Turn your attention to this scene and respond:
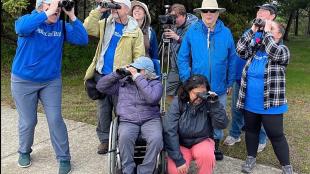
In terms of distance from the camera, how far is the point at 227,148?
4.95 m

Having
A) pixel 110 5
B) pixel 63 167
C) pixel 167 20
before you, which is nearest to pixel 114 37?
pixel 110 5

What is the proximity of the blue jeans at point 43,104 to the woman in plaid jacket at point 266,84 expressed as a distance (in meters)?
1.76

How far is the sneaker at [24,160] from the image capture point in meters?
4.27

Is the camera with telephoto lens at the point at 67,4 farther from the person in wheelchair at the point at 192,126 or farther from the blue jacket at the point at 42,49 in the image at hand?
the person in wheelchair at the point at 192,126

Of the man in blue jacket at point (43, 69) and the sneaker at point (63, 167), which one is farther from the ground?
the man in blue jacket at point (43, 69)

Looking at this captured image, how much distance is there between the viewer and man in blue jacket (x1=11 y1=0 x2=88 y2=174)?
3729 millimetres

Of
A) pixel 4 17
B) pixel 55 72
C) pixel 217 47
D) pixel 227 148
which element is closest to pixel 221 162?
pixel 227 148

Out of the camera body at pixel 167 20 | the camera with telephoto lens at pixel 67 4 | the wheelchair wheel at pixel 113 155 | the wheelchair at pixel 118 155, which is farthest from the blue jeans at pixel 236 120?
the camera with telephoto lens at pixel 67 4

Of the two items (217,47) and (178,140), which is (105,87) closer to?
(178,140)

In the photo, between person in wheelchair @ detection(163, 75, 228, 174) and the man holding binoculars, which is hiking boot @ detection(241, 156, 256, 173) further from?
the man holding binoculars

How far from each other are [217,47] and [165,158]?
1.23 m

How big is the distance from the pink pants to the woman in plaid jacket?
0.61 metres

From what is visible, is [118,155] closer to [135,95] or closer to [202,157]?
[135,95]

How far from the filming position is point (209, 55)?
4.17 meters
